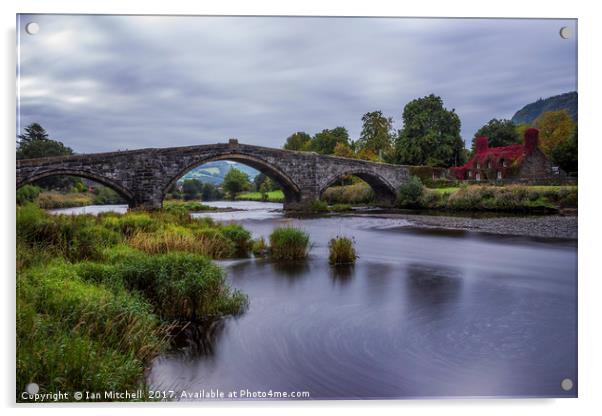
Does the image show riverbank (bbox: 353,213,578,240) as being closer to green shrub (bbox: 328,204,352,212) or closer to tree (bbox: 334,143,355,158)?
green shrub (bbox: 328,204,352,212)

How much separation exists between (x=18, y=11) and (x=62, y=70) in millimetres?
616

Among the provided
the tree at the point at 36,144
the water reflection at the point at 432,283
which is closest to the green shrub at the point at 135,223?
the tree at the point at 36,144

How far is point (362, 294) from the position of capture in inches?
222

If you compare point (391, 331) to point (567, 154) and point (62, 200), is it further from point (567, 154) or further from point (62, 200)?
point (62, 200)

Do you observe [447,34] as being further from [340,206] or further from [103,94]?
[340,206]

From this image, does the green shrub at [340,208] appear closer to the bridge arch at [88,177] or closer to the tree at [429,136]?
the tree at [429,136]

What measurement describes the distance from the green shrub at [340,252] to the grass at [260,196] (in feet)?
4.94

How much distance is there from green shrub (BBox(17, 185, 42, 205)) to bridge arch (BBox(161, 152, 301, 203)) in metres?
1.83

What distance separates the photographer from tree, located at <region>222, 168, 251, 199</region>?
267 inches

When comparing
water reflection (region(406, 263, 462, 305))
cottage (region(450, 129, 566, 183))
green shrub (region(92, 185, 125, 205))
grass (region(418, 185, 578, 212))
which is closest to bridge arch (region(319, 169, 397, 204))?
grass (region(418, 185, 578, 212))

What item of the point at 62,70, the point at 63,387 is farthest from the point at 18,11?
the point at 63,387

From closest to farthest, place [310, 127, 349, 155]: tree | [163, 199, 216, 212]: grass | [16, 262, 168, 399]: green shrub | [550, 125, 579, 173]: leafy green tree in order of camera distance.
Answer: [16, 262, 168, 399]: green shrub → [550, 125, 579, 173]: leafy green tree → [310, 127, 349, 155]: tree → [163, 199, 216, 212]: grass

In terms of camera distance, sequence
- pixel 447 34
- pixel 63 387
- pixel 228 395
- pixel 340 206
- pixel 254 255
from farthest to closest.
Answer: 1. pixel 340 206
2. pixel 254 255
3. pixel 447 34
4. pixel 228 395
5. pixel 63 387

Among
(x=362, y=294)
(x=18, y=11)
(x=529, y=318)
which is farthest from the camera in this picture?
(x=362, y=294)
